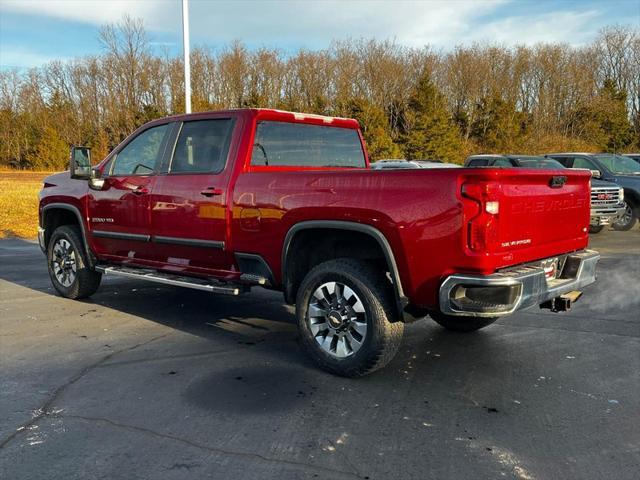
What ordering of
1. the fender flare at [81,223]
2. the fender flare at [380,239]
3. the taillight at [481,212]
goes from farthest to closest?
the fender flare at [81,223]
the fender flare at [380,239]
the taillight at [481,212]

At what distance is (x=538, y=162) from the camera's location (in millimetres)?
13617

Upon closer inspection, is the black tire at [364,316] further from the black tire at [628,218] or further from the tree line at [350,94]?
the tree line at [350,94]

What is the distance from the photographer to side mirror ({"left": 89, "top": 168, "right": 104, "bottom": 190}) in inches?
239

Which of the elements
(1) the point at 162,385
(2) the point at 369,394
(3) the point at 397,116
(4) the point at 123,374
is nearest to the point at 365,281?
(2) the point at 369,394

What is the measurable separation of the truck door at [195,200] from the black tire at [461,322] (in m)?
2.00

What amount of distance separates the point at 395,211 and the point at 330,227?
21.4 inches

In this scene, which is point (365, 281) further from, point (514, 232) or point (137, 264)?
point (137, 264)

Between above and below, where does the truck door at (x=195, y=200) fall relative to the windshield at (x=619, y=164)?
below

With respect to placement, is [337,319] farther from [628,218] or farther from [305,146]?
[628,218]

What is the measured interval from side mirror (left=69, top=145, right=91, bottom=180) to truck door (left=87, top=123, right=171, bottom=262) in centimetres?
18

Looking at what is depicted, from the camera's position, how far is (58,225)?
7.04m

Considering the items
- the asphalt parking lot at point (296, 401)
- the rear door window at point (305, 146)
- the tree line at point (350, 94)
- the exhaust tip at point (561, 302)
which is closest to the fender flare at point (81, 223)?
the asphalt parking lot at point (296, 401)

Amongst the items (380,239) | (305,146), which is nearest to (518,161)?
(305,146)

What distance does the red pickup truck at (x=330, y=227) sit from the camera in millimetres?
3678
